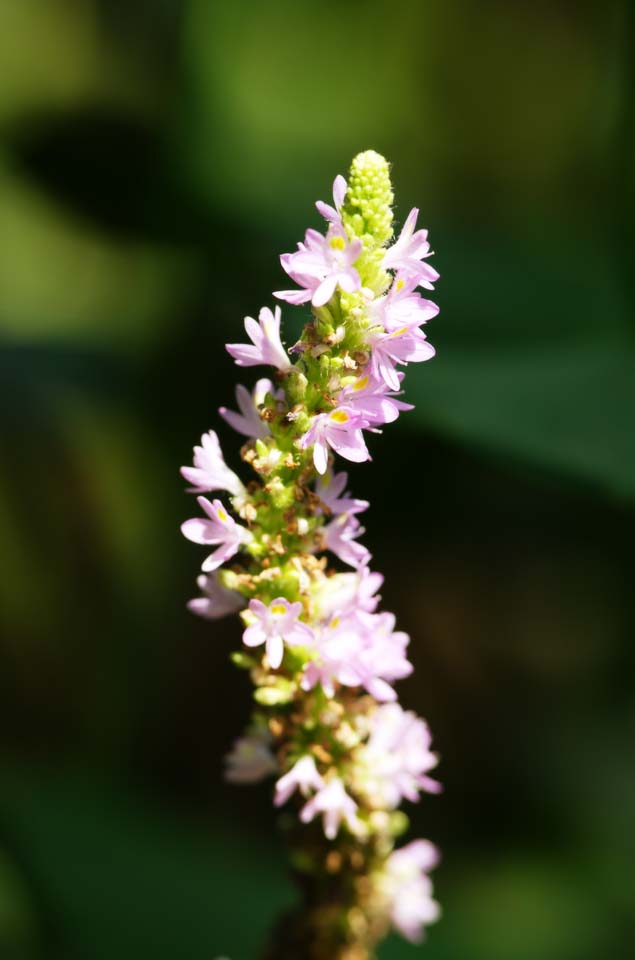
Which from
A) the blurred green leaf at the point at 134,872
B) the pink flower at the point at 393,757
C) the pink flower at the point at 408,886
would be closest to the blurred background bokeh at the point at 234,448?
the blurred green leaf at the point at 134,872

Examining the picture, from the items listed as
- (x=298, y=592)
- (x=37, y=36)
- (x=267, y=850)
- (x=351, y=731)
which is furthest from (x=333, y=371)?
(x=37, y=36)

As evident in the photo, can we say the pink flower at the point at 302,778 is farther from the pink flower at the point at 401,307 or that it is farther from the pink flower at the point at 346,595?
the pink flower at the point at 401,307

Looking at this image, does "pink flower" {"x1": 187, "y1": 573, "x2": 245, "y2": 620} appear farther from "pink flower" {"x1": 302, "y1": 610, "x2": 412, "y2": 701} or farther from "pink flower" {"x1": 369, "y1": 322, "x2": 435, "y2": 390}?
"pink flower" {"x1": 369, "y1": 322, "x2": 435, "y2": 390}

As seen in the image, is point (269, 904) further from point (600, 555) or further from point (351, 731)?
point (351, 731)

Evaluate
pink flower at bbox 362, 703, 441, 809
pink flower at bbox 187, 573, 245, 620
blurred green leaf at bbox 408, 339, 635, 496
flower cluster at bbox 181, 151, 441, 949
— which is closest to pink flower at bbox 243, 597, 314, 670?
flower cluster at bbox 181, 151, 441, 949

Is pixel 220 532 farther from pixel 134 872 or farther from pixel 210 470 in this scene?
pixel 134 872

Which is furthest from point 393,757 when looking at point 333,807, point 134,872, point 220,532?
point 134,872
